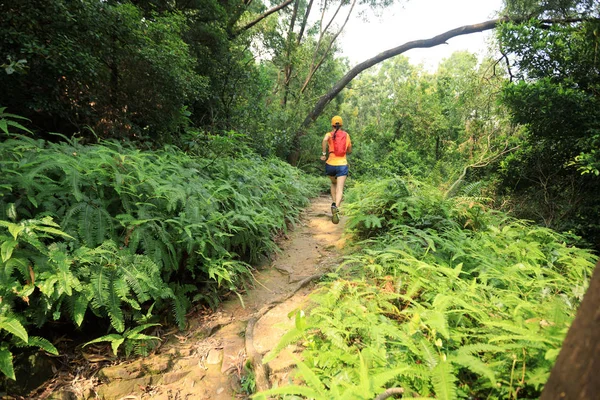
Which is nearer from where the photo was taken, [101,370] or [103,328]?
[101,370]

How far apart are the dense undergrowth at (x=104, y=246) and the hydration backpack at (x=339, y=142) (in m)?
2.68

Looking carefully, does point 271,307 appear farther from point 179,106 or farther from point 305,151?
point 305,151

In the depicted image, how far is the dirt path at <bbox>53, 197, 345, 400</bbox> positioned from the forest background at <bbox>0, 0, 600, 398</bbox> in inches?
8.2

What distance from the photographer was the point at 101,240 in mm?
2910

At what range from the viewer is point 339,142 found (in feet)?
20.8

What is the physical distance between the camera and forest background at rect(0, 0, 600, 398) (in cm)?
259

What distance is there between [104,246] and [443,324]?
3097 millimetres

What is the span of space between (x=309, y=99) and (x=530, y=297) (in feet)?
59.3

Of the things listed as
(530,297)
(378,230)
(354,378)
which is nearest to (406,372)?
(354,378)

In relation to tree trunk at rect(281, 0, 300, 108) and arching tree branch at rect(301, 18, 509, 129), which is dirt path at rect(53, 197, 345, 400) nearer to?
arching tree branch at rect(301, 18, 509, 129)

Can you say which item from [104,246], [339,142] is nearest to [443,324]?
[104,246]

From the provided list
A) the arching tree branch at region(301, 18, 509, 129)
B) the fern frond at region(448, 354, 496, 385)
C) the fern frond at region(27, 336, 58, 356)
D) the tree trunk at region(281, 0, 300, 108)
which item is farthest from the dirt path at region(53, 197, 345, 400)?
the tree trunk at region(281, 0, 300, 108)

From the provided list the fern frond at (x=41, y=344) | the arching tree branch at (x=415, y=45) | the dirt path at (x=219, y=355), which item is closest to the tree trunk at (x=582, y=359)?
the dirt path at (x=219, y=355)

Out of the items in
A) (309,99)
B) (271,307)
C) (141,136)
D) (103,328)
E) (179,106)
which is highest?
(309,99)
